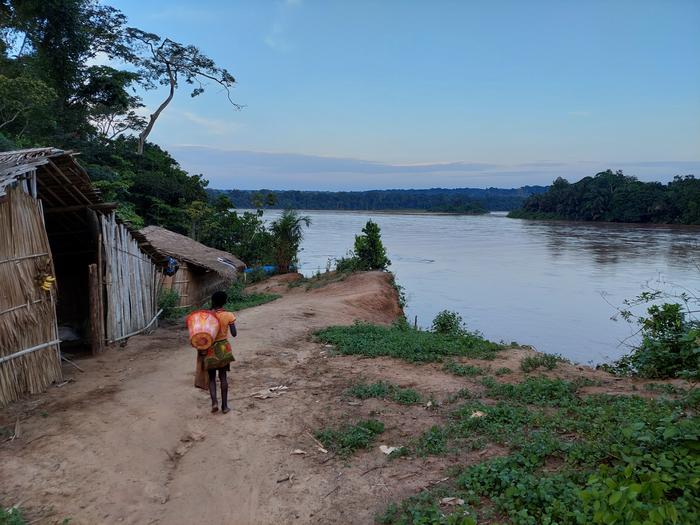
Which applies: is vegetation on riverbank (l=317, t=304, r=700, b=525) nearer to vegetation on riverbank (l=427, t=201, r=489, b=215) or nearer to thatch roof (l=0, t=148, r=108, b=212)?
thatch roof (l=0, t=148, r=108, b=212)

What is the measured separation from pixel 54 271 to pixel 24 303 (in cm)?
163

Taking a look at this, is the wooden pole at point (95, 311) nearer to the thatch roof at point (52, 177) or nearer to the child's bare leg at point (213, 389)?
the thatch roof at point (52, 177)

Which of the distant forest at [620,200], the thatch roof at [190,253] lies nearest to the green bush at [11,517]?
the thatch roof at [190,253]

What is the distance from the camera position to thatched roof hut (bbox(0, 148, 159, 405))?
5.49m

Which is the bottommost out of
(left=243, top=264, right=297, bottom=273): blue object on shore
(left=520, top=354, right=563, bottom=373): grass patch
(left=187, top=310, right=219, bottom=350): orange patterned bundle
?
(left=243, top=264, right=297, bottom=273): blue object on shore

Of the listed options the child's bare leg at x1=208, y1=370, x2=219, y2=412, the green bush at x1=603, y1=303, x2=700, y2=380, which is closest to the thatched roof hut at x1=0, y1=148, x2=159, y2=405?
the child's bare leg at x1=208, y1=370, x2=219, y2=412

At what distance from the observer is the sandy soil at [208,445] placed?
3.81 m

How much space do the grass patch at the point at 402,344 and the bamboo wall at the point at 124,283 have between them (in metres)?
3.34

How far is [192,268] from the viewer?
50.4 ft

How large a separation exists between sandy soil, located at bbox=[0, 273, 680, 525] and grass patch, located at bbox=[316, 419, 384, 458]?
115 mm

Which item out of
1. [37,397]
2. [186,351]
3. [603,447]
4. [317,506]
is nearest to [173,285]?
[186,351]

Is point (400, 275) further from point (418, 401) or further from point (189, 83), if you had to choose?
point (418, 401)

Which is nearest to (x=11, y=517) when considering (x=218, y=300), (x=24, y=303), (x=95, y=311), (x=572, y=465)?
(x=218, y=300)

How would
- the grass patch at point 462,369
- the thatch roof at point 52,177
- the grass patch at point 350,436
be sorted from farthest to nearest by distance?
the grass patch at point 462,369
the thatch roof at point 52,177
the grass patch at point 350,436
